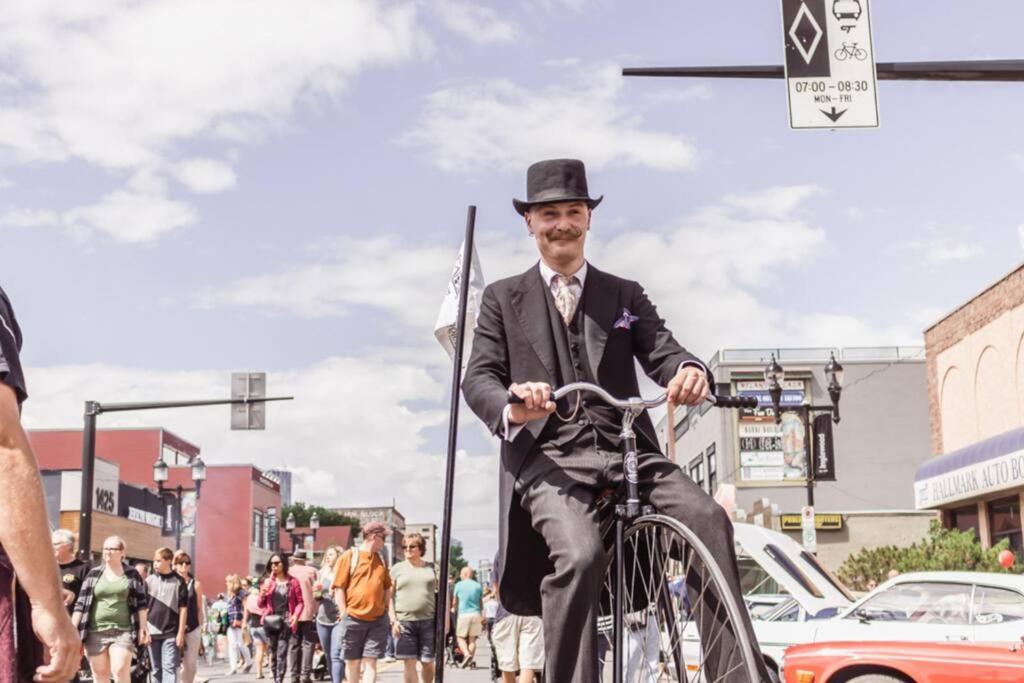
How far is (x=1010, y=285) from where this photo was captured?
30.8 metres

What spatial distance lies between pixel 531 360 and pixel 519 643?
306 inches

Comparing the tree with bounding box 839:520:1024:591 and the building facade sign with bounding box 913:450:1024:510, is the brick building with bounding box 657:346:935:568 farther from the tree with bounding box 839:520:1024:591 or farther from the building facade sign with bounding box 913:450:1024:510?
the tree with bounding box 839:520:1024:591

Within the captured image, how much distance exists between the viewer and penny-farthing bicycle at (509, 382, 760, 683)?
3881 mm

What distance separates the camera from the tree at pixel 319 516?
153 metres

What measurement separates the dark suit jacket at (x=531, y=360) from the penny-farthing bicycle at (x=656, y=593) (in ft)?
0.82

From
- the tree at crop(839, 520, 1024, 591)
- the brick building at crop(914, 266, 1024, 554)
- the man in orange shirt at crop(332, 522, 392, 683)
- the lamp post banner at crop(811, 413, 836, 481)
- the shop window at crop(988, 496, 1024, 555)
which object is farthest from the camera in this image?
the lamp post banner at crop(811, 413, 836, 481)

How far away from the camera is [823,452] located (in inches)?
2279

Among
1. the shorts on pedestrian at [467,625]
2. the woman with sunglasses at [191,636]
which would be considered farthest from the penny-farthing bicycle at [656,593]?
the shorts on pedestrian at [467,625]

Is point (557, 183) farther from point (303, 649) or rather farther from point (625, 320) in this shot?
point (303, 649)

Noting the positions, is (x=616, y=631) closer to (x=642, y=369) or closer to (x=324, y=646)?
(x=642, y=369)

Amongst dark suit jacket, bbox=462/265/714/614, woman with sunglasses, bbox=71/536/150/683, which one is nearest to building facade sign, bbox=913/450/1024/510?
woman with sunglasses, bbox=71/536/150/683

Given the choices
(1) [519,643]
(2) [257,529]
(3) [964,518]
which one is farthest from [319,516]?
(1) [519,643]

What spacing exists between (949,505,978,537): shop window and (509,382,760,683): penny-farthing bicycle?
3143cm

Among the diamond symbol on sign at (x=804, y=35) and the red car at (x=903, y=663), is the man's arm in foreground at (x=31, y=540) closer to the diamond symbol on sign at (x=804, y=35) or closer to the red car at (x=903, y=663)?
the red car at (x=903, y=663)
